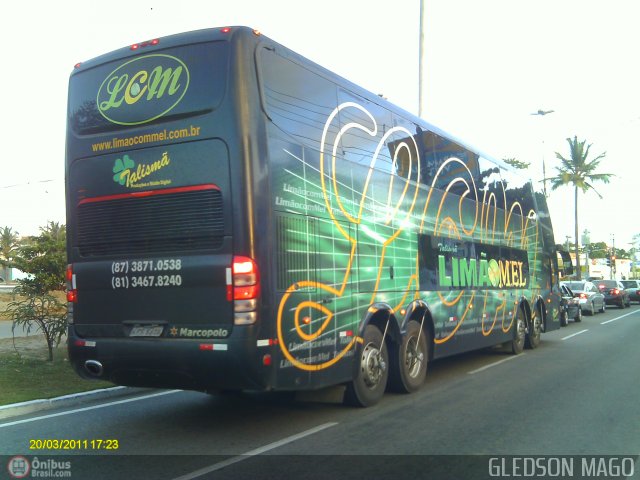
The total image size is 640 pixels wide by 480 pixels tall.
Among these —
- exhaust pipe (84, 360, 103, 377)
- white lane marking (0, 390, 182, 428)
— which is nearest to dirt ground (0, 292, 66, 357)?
white lane marking (0, 390, 182, 428)

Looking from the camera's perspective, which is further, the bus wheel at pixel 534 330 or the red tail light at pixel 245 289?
the bus wheel at pixel 534 330

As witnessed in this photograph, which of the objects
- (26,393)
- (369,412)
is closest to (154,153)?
(369,412)

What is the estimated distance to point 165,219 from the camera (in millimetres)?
6512

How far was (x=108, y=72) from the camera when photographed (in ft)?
23.2

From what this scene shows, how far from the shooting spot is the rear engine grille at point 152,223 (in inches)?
247

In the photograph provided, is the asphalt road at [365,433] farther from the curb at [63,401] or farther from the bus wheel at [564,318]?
the bus wheel at [564,318]

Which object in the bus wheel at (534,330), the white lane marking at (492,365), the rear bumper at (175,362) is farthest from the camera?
the bus wheel at (534,330)

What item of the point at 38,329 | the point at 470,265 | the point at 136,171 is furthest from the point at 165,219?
the point at 38,329

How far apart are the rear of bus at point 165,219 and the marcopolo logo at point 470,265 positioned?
410 cm

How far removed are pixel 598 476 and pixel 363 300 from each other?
326 cm

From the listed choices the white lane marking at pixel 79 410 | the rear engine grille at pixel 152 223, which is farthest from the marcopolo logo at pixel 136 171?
the white lane marking at pixel 79 410

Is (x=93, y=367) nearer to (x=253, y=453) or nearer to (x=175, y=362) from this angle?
(x=175, y=362)

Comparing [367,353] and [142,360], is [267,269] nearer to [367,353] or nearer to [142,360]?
[142,360]

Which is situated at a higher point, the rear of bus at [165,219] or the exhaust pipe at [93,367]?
the rear of bus at [165,219]
